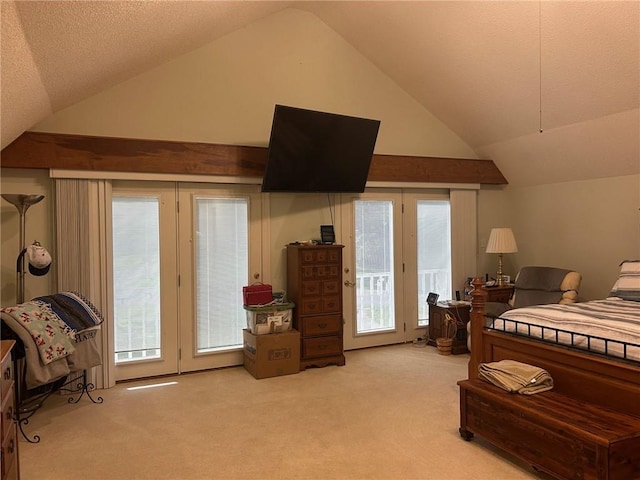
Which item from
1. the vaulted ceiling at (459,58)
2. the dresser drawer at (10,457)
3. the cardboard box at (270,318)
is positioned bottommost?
the dresser drawer at (10,457)

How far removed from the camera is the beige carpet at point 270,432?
9.05ft

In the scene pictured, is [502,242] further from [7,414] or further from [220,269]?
[7,414]

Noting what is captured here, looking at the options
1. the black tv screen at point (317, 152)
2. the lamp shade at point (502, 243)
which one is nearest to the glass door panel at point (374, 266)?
the black tv screen at point (317, 152)

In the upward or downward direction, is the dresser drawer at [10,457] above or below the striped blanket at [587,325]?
below

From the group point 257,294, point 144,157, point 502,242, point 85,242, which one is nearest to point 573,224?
point 502,242

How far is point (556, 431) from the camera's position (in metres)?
2.45

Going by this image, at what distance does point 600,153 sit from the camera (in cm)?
472

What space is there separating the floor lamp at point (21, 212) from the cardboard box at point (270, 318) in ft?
6.20

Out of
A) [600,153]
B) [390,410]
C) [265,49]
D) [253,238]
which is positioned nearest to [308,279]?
[253,238]

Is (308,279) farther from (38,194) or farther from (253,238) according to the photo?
(38,194)

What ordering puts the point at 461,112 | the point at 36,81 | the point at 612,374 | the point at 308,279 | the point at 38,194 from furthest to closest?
the point at 461,112 < the point at 308,279 < the point at 38,194 < the point at 36,81 < the point at 612,374

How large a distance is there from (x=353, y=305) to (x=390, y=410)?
184cm

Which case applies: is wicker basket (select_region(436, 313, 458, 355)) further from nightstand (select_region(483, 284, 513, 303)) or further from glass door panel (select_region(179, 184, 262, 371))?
glass door panel (select_region(179, 184, 262, 371))

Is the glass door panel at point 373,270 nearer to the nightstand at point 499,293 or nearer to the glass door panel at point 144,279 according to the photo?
the nightstand at point 499,293
